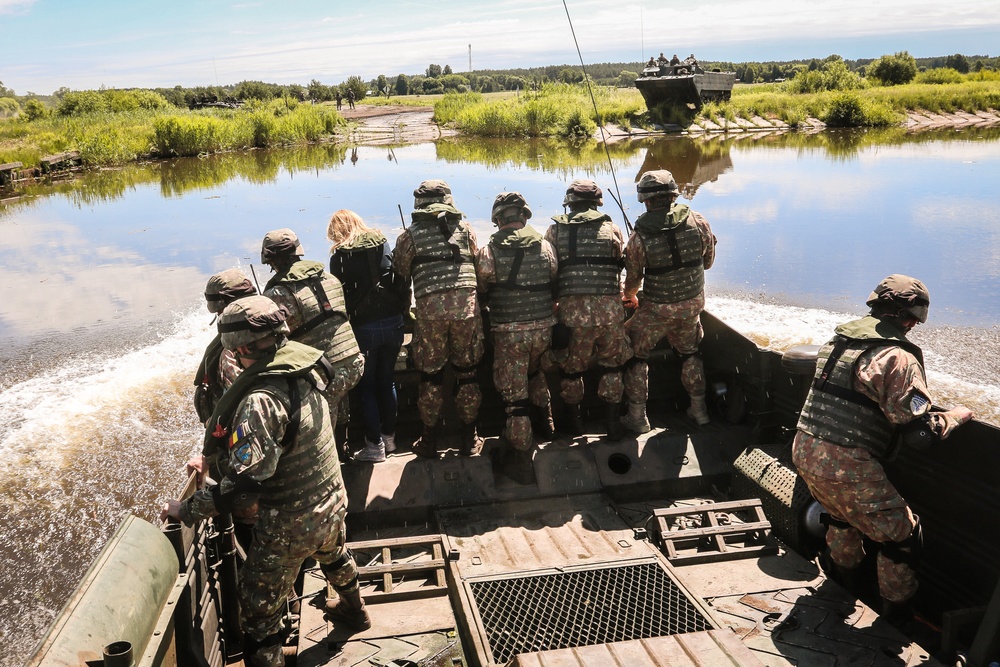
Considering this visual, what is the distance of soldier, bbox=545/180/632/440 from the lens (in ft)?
18.0

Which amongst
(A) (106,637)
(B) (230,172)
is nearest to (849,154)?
(B) (230,172)

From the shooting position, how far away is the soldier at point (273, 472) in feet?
10.9

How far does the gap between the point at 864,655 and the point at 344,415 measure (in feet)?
10.9

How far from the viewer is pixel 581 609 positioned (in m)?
3.93

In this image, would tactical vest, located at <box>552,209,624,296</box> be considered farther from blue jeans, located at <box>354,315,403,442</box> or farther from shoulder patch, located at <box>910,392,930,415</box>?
shoulder patch, located at <box>910,392,930,415</box>

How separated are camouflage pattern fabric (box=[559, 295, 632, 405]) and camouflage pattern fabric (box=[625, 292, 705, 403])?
0.14m

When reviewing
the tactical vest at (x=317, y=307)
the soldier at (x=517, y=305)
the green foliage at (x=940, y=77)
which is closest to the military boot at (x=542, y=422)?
the soldier at (x=517, y=305)

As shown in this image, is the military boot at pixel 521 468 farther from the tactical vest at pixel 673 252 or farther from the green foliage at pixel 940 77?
the green foliage at pixel 940 77

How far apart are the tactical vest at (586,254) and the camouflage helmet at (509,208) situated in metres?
0.25

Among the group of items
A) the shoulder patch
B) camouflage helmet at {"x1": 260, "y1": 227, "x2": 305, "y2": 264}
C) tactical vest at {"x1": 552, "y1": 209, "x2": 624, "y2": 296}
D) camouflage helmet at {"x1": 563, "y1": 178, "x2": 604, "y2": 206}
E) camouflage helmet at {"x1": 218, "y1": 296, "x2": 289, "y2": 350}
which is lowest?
the shoulder patch

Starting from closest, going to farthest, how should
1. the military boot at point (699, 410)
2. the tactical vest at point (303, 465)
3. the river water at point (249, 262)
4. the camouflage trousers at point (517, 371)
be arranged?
1. the tactical vest at point (303, 465)
2. the camouflage trousers at point (517, 371)
3. the military boot at point (699, 410)
4. the river water at point (249, 262)

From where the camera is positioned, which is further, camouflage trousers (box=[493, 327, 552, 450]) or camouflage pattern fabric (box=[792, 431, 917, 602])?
camouflage trousers (box=[493, 327, 552, 450])

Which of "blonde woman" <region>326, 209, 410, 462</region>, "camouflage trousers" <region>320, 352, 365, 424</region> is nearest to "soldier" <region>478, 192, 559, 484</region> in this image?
"blonde woman" <region>326, 209, 410, 462</region>

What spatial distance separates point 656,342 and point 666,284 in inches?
17.7
